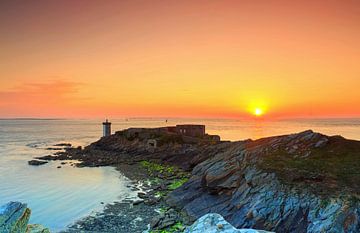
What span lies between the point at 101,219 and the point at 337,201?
1536 centimetres

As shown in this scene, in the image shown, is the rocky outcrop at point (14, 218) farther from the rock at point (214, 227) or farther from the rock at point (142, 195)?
the rock at point (142, 195)

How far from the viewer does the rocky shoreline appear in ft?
55.2

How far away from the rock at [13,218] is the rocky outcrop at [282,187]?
12.2 metres

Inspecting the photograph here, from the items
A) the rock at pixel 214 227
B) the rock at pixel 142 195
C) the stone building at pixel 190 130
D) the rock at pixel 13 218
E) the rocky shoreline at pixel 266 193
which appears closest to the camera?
the rock at pixel 214 227

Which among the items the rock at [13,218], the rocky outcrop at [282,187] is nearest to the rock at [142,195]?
the rocky outcrop at [282,187]

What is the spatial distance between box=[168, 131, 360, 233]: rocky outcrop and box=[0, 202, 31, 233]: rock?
12166 mm

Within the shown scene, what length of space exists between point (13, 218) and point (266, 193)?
14173mm

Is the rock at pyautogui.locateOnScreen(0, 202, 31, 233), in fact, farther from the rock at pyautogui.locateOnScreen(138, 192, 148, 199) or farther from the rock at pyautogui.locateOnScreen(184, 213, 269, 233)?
the rock at pyautogui.locateOnScreen(138, 192, 148, 199)

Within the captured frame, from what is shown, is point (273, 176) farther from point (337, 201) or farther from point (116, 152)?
point (116, 152)

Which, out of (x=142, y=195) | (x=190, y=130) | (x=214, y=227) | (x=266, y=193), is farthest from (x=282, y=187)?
(x=190, y=130)

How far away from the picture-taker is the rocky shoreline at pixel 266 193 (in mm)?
16812

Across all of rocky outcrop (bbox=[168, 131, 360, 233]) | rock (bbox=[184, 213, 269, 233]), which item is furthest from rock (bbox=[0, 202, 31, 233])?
rocky outcrop (bbox=[168, 131, 360, 233])

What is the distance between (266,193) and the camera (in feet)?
63.9

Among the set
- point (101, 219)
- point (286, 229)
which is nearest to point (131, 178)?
point (101, 219)
